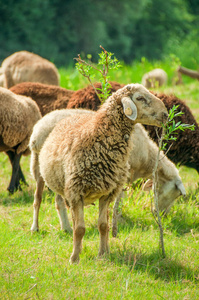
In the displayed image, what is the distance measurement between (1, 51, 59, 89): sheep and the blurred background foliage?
10.3 meters

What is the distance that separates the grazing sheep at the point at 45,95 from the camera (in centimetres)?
709

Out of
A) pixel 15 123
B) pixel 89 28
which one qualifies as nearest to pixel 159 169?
pixel 15 123

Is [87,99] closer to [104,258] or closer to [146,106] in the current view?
[146,106]

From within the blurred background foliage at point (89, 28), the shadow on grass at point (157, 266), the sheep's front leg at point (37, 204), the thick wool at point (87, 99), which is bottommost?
the shadow on grass at point (157, 266)

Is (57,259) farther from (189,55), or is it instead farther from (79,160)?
(189,55)

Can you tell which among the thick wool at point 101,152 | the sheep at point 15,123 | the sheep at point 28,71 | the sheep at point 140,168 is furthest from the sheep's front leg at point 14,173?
the sheep at point 28,71

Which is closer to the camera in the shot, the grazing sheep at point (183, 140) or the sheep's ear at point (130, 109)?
the sheep's ear at point (130, 109)

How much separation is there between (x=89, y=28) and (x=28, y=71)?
16.7m

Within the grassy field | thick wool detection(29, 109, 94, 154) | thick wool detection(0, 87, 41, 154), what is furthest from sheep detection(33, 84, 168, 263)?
thick wool detection(0, 87, 41, 154)

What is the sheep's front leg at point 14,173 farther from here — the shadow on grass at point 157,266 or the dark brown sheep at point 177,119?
the shadow on grass at point 157,266

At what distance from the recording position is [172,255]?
4211 mm

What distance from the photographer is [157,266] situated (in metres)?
4.03

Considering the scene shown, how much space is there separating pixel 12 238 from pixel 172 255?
154 cm

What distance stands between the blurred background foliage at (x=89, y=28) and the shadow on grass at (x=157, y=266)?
15804 millimetres
